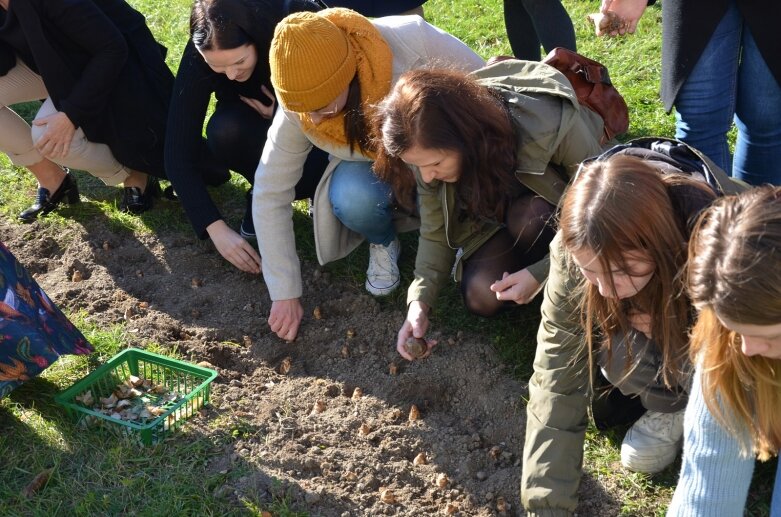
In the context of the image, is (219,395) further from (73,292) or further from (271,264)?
(73,292)

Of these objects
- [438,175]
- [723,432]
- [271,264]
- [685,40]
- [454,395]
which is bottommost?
[454,395]

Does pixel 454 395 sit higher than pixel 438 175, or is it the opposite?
pixel 438 175

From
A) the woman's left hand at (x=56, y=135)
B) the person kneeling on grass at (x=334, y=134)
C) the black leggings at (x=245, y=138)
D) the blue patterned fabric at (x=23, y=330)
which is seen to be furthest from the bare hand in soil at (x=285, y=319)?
the woman's left hand at (x=56, y=135)

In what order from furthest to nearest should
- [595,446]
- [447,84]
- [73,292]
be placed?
[73,292] → [595,446] → [447,84]

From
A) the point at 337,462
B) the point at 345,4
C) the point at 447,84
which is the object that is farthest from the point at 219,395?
the point at 345,4

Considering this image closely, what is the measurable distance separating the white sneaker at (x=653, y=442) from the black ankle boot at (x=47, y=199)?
8.74ft

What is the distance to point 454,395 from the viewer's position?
9.05ft

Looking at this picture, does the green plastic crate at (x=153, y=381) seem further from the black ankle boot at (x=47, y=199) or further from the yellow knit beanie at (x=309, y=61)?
the black ankle boot at (x=47, y=199)

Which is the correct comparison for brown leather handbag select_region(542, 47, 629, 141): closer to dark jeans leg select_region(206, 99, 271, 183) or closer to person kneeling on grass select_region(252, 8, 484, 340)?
person kneeling on grass select_region(252, 8, 484, 340)

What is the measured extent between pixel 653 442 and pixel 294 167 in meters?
1.48

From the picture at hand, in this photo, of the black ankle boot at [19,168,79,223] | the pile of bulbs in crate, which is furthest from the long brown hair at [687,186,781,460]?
the black ankle boot at [19,168,79,223]

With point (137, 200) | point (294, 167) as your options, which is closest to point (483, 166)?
point (294, 167)

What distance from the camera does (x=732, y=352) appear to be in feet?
5.61

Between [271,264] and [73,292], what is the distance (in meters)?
0.88
